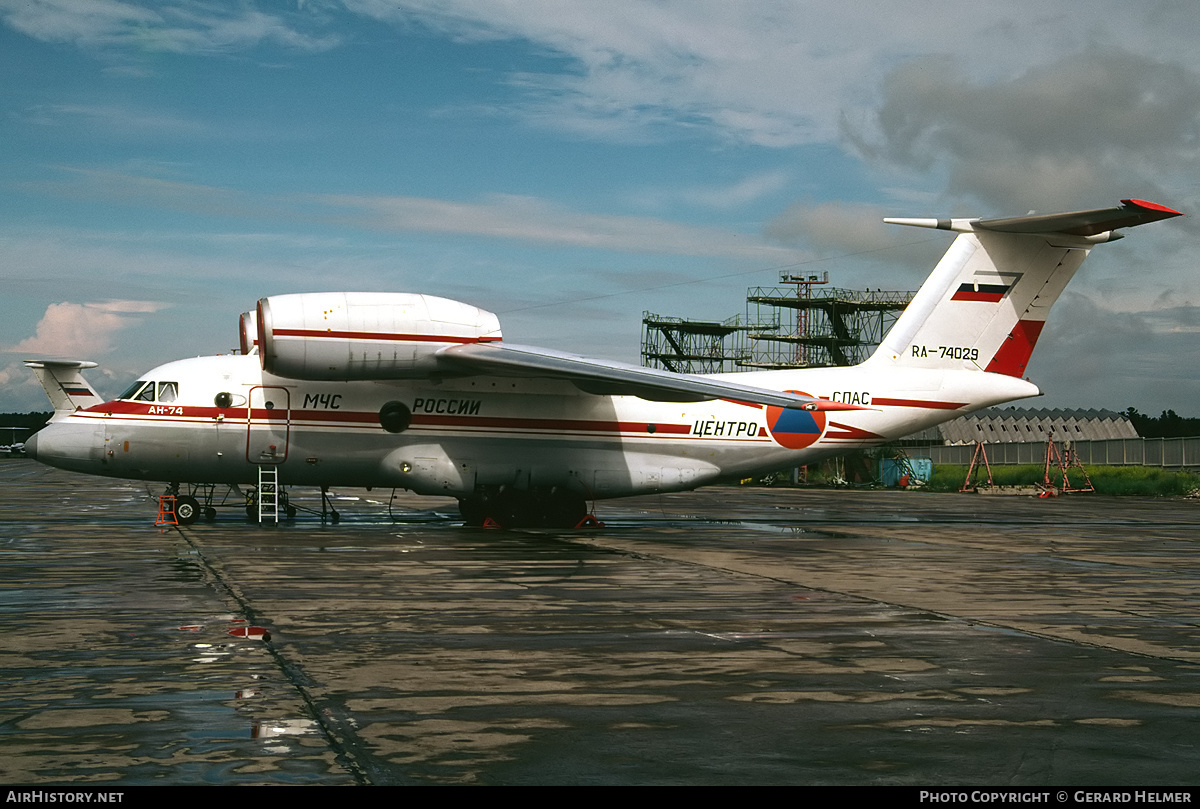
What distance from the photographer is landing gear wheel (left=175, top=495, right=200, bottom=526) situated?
21.2 m

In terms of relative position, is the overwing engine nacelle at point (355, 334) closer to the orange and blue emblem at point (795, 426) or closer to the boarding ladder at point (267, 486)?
the boarding ladder at point (267, 486)

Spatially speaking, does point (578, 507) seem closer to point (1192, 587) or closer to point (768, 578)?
point (768, 578)

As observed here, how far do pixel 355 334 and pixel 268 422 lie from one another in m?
2.79

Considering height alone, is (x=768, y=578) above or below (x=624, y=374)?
below

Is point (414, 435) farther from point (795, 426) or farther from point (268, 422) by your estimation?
point (795, 426)

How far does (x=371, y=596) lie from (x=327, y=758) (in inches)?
245

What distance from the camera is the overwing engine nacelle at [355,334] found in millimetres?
19016

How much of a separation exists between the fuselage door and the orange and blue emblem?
957 cm

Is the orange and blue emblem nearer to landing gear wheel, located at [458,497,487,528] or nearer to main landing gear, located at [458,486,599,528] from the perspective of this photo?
main landing gear, located at [458,486,599,528]

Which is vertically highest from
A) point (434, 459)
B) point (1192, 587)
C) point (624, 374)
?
point (624, 374)

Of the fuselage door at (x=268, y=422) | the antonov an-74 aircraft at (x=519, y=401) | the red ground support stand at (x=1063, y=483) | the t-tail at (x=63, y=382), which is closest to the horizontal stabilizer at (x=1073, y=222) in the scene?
the antonov an-74 aircraft at (x=519, y=401)

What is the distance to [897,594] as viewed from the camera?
477 inches

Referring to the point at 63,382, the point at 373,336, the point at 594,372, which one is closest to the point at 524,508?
the point at 594,372
